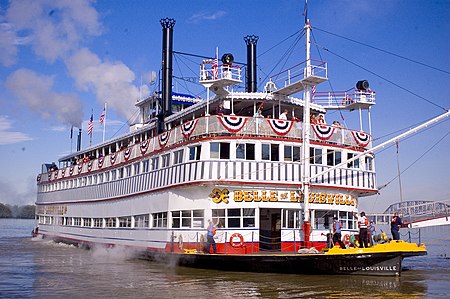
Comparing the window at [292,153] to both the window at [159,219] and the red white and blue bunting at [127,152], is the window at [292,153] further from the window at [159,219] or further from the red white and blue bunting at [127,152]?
the red white and blue bunting at [127,152]

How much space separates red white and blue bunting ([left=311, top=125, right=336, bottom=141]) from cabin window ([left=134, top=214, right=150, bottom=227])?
384 inches

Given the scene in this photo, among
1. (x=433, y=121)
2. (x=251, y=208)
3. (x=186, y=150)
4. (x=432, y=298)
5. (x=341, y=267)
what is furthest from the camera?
(x=186, y=150)

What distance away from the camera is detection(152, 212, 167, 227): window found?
23.3m

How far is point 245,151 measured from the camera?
68.6 ft

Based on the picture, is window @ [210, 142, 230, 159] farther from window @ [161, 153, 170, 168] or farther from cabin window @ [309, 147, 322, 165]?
cabin window @ [309, 147, 322, 165]

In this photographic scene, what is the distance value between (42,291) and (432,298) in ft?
38.0

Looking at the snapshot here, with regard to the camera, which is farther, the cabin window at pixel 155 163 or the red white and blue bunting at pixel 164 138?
the cabin window at pixel 155 163

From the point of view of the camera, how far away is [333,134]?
→ 73.7ft

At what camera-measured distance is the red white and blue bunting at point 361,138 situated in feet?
75.8

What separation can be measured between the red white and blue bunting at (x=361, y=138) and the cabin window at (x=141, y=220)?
11.2 meters

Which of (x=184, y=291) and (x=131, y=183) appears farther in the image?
(x=131, y=183)

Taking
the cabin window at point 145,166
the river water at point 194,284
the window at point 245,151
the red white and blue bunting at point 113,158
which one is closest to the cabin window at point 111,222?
the red white and blue bunting at point 113,158

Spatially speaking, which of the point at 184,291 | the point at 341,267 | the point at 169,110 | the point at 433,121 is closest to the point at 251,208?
the point at 341,267

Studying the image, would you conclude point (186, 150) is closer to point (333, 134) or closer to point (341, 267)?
point (333, 134)
